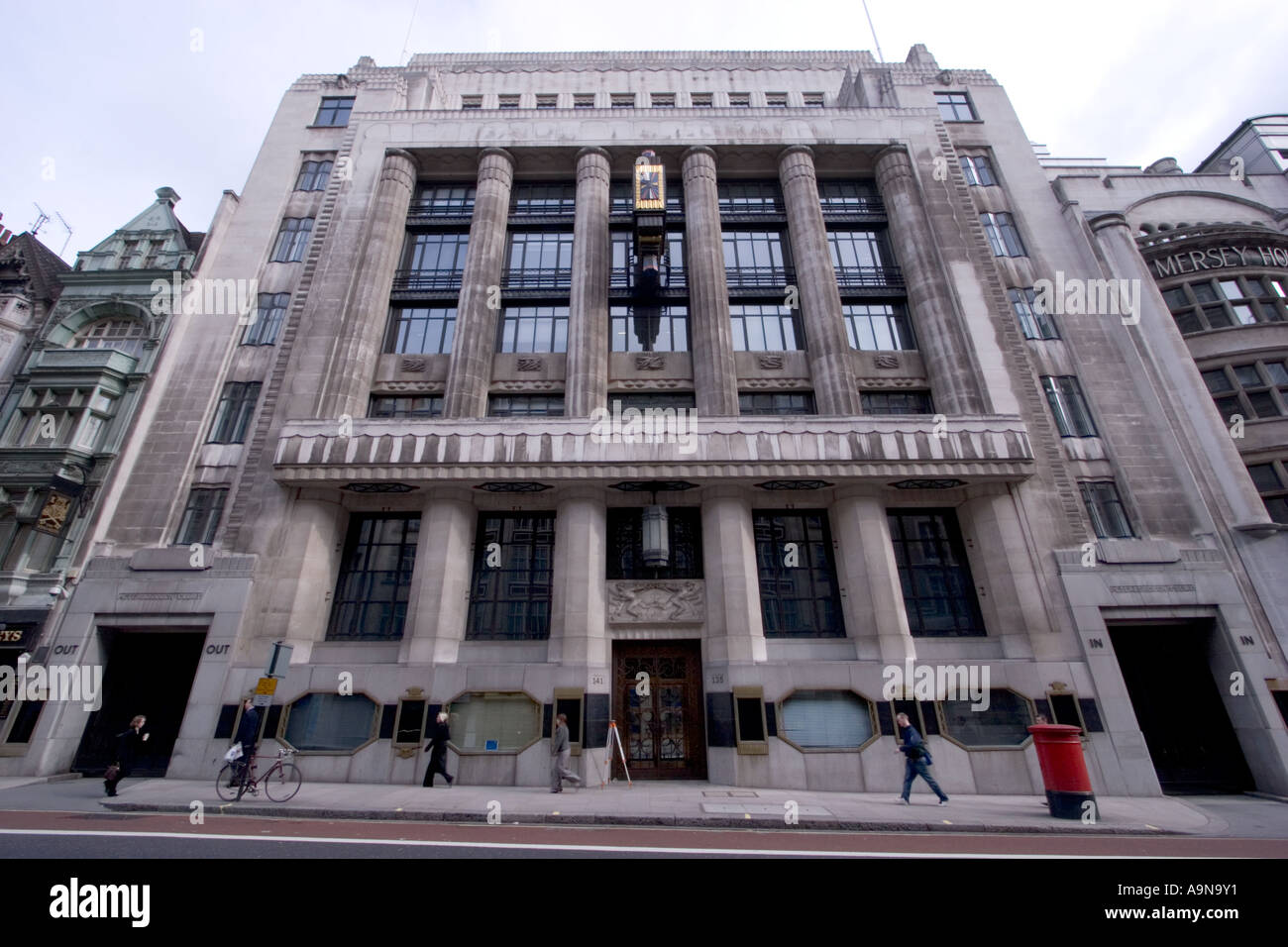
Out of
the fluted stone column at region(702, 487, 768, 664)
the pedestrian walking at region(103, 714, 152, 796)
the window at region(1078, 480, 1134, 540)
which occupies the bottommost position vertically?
the pedestrian walking at region(103, 714, 152, 796)

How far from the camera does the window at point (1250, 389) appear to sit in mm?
21281

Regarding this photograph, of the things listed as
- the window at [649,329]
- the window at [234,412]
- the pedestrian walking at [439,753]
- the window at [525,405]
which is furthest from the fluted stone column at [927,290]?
the window at [234,412]

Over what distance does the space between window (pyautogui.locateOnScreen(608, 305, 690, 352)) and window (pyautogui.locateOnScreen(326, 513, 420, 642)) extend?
449 inches

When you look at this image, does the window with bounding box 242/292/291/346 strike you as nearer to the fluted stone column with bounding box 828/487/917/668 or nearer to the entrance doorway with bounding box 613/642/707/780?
the entrance doorway with bounding box 613/642/707/780

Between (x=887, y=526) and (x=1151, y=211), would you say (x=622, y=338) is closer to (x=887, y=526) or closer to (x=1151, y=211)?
(x=887, y=526)

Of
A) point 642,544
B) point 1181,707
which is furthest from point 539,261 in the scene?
point 1181,707

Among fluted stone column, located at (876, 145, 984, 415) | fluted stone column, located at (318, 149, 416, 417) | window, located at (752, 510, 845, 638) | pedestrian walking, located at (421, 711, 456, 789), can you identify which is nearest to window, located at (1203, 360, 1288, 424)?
fluted stone column, located at (876, 145, 984, 415)

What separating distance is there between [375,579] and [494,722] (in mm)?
7151

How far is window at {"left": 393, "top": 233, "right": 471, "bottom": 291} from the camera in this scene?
25.1 metres

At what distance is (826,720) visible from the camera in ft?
54.4

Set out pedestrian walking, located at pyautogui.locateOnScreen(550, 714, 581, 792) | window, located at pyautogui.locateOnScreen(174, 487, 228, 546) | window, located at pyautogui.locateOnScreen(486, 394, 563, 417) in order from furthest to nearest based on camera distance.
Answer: window, located at pyautogui.locateOnScreen(486, 394, 563, 417) < window, located at pyautogui.locateOnScreen(174, 487, 228, 546) < pedestrian walking, located at pyautogui.locateOnScreen(550, 714, 581, 792)

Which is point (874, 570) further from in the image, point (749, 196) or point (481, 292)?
point (749, 196)

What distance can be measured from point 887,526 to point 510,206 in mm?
23013
